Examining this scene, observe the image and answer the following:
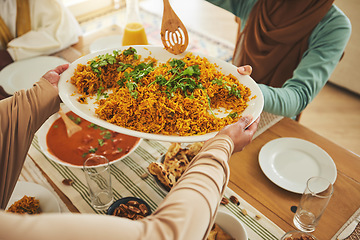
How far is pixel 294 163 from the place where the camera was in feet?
4.21

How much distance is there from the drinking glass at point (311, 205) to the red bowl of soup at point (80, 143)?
70 cm

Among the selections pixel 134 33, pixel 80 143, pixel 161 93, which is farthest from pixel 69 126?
pixel 134 33

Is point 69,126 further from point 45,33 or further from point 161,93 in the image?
point 45,33

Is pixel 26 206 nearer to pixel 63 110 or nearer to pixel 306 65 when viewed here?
pixel 63 110

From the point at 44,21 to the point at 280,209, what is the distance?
76.1 inches

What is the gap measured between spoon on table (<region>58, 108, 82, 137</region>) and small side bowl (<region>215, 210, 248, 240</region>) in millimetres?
767

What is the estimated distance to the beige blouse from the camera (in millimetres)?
486

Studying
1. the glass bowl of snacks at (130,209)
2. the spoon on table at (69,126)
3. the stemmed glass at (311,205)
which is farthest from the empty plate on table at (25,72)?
the stemmed glass at (311,205)

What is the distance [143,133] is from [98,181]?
280mm

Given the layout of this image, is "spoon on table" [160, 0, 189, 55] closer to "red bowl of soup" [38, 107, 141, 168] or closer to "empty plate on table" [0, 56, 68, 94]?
"red bowl of soup" [38, 107, 141, 168]

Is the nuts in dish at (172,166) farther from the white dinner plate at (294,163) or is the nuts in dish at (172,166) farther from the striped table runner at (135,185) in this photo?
the white dinner plate at (294,163)

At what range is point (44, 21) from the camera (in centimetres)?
205

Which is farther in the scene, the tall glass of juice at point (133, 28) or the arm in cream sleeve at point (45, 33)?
the arm in cream sleeve at point (45, 33)

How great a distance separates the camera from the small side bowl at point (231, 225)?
0.91 m
